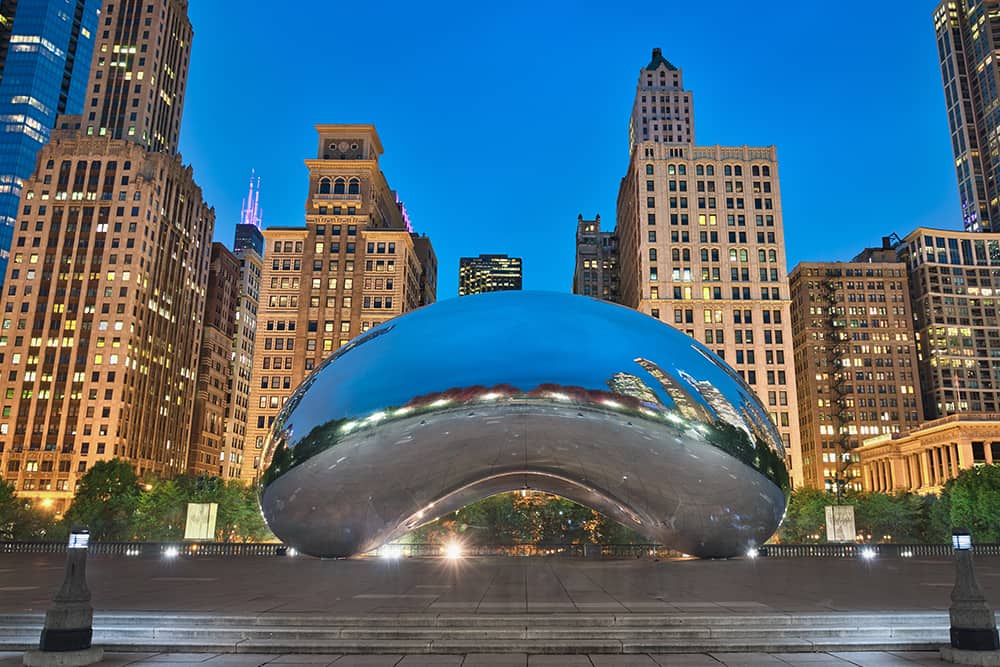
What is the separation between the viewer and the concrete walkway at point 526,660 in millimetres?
7668

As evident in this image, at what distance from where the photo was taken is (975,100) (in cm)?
18325

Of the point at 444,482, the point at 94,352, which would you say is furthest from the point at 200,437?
the point at 444,482

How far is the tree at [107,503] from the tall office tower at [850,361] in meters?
120

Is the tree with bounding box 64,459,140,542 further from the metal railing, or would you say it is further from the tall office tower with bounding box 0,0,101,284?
the tall office tower with bounding box 0,0,101,284

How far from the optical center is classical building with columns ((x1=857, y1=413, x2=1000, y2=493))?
99.1m

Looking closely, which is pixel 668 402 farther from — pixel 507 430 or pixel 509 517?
pixel 509 517

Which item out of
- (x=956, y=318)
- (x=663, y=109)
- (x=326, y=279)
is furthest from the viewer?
(x=956, y=318)

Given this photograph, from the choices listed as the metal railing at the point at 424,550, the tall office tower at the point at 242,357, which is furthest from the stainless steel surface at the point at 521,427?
the tall office tower at the point at 242,357

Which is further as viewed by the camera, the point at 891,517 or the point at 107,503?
the point at 107,503

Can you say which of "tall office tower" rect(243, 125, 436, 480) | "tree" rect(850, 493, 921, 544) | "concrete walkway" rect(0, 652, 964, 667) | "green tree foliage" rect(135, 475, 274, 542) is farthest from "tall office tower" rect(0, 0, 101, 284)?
"concrete walkway" rect(0, 652, 964, 667)

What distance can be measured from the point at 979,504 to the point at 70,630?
2609 inches

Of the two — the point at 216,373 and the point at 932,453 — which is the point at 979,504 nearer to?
the point at 932,453

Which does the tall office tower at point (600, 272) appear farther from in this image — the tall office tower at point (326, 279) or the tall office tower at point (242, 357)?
the tall office tower at point (242, 357)

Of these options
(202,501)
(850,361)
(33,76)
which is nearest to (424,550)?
(202,501)
